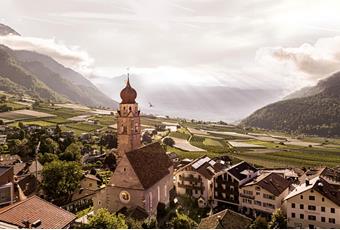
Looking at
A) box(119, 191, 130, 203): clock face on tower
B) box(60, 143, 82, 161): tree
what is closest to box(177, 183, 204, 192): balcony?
box(119, 191, 130, 203): clock face on tower

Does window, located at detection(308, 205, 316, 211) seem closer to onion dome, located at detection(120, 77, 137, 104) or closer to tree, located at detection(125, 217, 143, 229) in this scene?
tree, located at detection(125, 217, 143, 229)

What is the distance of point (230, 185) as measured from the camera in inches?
1724

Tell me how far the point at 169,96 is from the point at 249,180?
123449mm

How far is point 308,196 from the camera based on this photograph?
3625cm

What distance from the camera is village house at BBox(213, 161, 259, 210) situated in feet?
142

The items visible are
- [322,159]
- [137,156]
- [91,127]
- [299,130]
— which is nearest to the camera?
[137,156]

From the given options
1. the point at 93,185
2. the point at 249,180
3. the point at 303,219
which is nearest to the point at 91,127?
the point at 93,185

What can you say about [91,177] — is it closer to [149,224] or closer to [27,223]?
[149,224]

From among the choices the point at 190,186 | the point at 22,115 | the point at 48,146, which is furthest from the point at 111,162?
the point at 22,115

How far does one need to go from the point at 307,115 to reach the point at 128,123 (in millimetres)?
136232

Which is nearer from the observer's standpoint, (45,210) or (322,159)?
(45,210)

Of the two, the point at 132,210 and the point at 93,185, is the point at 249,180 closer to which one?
the point at 132,210

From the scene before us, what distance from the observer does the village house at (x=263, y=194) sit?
39625 mm

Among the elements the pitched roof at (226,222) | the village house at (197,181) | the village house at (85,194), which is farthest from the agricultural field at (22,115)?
the pitched roof at (226,222)
